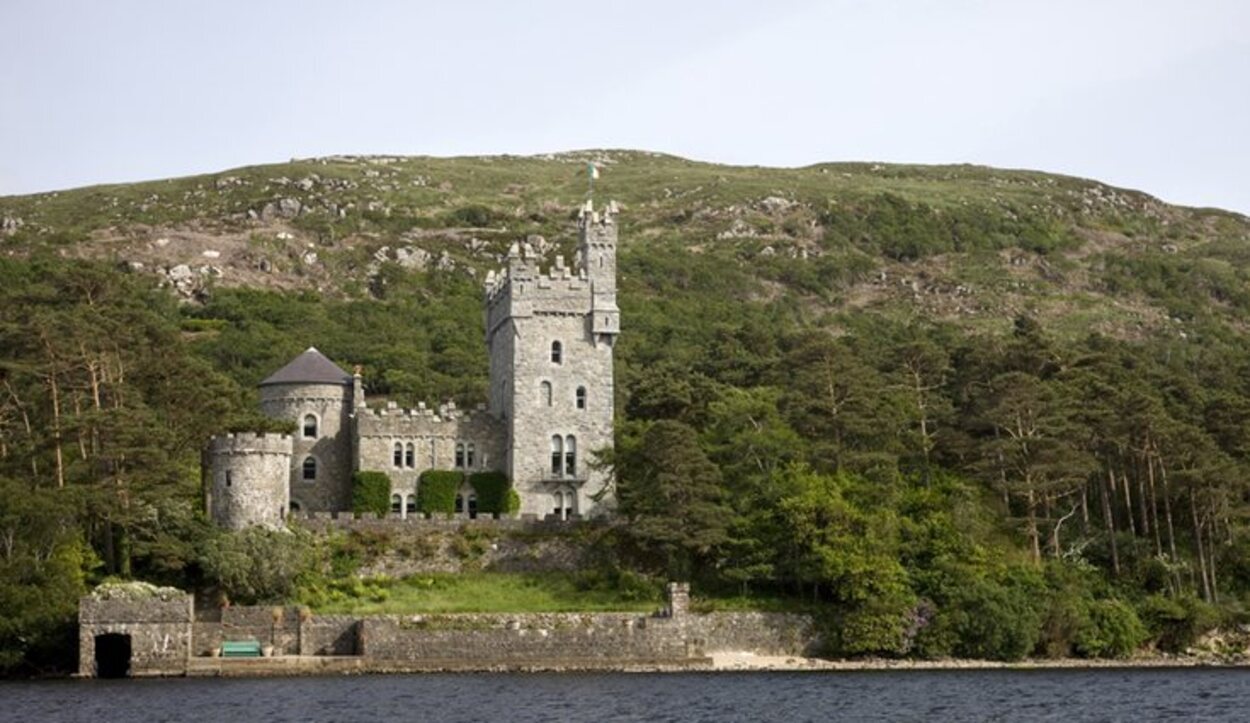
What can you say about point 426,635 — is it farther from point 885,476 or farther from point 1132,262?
point 1132,262

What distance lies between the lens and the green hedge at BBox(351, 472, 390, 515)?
7600 cm

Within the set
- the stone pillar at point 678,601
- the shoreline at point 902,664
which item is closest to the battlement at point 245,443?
the stone pillar at point 678,601

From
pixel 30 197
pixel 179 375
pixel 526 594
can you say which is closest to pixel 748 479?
pixel 526 594

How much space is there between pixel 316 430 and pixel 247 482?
29.4 ft

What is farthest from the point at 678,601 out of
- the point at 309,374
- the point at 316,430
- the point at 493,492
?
the point at 309,374

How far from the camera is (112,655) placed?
63.2 m

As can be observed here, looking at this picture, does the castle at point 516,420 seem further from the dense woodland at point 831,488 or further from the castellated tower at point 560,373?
the dense woodland at point 831,488

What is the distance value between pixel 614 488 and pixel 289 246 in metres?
92.9

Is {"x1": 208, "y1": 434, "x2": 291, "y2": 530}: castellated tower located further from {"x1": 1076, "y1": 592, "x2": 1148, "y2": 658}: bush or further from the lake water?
{"x1": 1076, "y1": 592, "x2": 1148, "y2": 658}: bush

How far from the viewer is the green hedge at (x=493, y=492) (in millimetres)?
76375

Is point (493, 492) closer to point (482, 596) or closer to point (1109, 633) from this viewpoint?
point (482, 596)

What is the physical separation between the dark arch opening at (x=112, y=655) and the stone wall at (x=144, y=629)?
83 cm

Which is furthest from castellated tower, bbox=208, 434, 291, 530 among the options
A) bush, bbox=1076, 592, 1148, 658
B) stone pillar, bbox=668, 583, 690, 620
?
bush, bbox=1076, 592, 1148, 658

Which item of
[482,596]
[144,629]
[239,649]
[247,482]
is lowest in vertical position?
[239,649]
